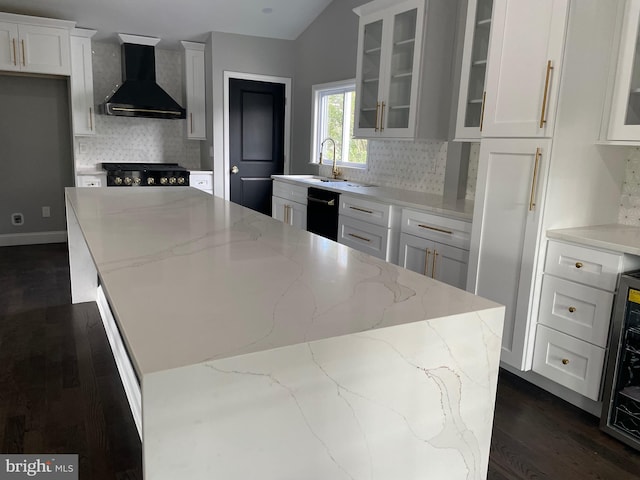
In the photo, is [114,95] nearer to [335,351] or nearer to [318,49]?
[318,49]

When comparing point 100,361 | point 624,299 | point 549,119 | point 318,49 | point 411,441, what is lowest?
point 100,361

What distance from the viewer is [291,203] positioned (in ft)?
16.4

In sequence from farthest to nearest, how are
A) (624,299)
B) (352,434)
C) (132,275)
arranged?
(624,299) → (132,275) → (352,434)

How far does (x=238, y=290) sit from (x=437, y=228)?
6.92 feet

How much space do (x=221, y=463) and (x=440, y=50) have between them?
345 centimetres

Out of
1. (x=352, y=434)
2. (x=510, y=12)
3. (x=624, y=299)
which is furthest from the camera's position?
(x=510, y=12)

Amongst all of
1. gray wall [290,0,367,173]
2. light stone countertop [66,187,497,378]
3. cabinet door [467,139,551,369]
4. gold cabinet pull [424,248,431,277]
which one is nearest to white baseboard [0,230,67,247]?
gray wall [290,0,367,173]

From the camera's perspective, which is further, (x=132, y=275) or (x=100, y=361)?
(x=100, y=361)

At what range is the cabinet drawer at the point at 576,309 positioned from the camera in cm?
225

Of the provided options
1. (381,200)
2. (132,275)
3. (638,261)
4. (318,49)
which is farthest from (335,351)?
(318,49)

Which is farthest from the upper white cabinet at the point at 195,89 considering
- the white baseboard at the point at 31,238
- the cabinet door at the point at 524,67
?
the cabinet door at the point at 524,67

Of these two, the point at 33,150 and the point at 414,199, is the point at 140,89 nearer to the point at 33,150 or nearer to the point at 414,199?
the point at 33,150

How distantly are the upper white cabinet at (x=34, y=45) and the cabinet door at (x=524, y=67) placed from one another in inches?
170

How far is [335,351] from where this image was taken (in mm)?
1043
